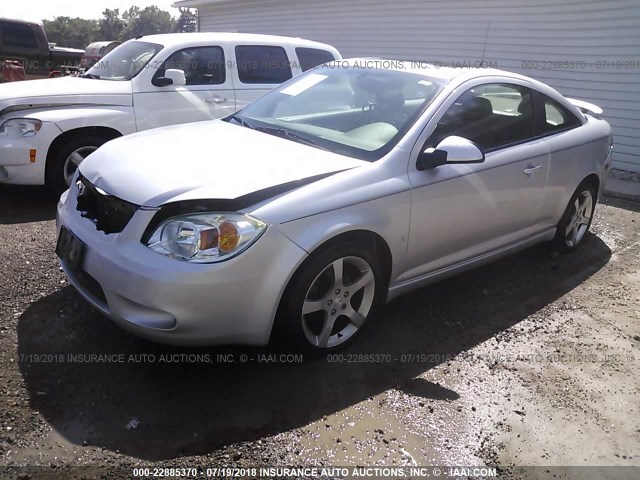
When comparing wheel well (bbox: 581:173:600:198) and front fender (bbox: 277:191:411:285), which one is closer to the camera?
front fender (bbox: 277:191:411:285)

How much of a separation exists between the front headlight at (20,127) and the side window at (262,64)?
2.33m

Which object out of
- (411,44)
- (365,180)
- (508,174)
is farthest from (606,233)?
(411,44)

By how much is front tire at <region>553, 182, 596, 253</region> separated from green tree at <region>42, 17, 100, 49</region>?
196 feet

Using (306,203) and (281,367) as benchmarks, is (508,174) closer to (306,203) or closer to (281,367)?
(306,203)

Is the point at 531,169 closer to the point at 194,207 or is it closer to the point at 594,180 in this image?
the point at 594,180

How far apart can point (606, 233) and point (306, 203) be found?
440cm

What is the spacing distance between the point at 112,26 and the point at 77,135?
85.1 metres

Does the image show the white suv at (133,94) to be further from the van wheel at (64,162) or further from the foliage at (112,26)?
the foliage at (112,26)

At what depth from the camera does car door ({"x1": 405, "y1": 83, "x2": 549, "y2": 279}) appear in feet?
11.0

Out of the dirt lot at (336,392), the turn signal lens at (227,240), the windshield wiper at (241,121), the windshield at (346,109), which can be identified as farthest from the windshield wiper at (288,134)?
the dirt lot at (336,392)

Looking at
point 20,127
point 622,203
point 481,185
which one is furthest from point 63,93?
point 622,203

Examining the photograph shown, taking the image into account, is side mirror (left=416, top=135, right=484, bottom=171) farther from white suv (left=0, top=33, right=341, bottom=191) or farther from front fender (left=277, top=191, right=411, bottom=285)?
white suv (left=0, top=33, right=341, bottom=191)

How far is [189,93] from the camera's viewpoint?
19.9ft

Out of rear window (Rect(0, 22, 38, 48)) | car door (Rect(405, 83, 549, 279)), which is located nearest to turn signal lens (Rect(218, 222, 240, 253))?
car door (Rect(405, 83, 549, 279))
